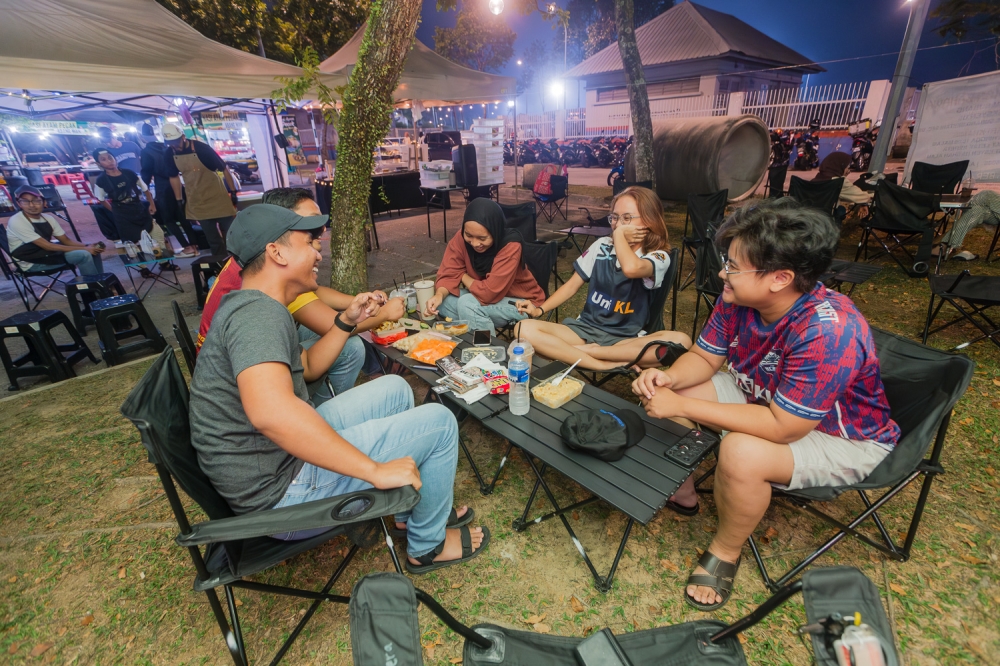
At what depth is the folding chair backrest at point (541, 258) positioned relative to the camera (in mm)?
3670

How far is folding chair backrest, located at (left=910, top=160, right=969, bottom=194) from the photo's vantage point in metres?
6.02

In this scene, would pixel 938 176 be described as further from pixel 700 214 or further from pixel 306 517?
pixel 306 517

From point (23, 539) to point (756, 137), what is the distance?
12.3 m

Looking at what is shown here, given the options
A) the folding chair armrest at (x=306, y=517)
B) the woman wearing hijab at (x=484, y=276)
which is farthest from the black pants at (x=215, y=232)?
the folding chair armrest at (x=306, y=517)

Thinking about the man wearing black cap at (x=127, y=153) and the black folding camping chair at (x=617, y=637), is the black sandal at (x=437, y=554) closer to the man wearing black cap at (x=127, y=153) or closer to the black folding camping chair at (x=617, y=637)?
the black folding camping chair at (x=617, y=637)

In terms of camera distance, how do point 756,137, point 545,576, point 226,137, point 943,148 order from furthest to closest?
1. point 226,137
2. point 756,137
3. point 943,148
4. point 545,576

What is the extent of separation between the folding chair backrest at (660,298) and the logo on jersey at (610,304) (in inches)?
6.6

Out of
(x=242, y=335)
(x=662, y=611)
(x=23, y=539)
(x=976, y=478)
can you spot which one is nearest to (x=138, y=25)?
(x=23, y=539)

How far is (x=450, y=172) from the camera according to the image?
8266mm

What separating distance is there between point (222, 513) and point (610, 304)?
2404 millimetres

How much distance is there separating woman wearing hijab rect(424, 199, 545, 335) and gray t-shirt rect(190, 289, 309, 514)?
1.83 metres

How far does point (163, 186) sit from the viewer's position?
643 cm

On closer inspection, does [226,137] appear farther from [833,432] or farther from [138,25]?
[833,432]

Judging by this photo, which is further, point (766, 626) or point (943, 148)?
point (943, 148)
